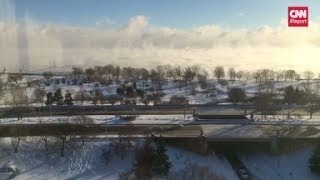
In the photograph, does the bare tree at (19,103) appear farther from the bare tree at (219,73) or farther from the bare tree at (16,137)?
the bare tree at (219,73)

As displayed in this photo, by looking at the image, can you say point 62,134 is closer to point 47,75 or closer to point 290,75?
point 47,75

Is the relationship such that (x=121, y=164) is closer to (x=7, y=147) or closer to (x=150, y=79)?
(x=7, y=147)

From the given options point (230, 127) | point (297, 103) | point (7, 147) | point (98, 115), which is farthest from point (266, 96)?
point (7, 147)

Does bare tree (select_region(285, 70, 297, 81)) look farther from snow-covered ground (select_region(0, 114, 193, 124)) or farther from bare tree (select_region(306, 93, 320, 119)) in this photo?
snow-covered ground (select_region(0, 114, 193, 124))

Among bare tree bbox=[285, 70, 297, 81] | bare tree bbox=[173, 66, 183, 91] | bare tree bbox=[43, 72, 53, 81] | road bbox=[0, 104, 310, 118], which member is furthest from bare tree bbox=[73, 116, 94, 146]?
bare tree bbox=[285, 70, 297, 81]

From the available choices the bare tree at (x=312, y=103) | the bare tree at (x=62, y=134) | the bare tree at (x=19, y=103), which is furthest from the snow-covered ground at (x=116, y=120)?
the bare tree at (x=312, y=103)
